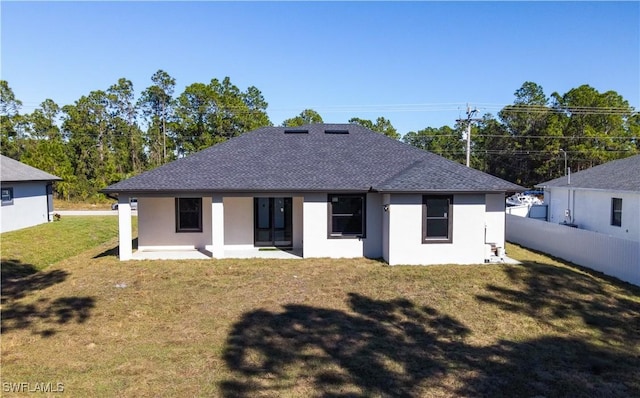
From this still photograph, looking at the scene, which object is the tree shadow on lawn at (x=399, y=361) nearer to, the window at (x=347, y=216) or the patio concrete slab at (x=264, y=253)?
the patio concrete slab at (x=264, y=253)

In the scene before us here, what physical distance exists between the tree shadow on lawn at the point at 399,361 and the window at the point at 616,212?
12.3 metres

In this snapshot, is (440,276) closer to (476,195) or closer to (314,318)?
(476,195)

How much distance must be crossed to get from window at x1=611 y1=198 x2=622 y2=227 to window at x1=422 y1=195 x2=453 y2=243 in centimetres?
947

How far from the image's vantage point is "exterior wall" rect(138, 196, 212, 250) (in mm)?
14164

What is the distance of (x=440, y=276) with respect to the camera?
11.1 m

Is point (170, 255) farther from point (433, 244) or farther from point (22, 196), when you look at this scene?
point (22, 196)

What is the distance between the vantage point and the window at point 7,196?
61.0 ft

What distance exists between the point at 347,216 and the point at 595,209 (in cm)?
1290

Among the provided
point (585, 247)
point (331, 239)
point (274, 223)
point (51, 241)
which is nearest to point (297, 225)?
point (274, 223)

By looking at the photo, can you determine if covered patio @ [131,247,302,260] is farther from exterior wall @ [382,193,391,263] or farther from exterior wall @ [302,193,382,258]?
exterior wall @ [382,193,391,263]

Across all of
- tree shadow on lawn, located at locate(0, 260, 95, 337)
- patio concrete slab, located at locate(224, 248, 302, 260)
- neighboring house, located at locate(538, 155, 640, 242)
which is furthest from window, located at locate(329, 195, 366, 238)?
neighboring house, located at locate(538, 155, 640, 242)

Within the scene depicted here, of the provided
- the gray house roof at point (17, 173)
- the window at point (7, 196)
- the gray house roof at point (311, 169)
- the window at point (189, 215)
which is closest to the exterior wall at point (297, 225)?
the gray house roof at point (311, 169)

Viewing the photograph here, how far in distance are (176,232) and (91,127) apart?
37.7 meters

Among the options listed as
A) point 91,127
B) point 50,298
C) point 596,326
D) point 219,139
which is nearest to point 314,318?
point 596,326
